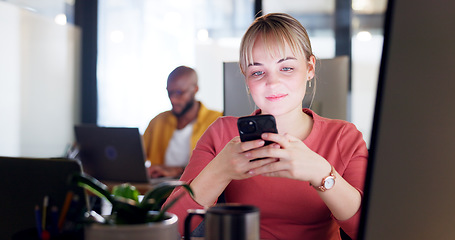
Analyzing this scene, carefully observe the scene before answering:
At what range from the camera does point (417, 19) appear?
1.68 ft

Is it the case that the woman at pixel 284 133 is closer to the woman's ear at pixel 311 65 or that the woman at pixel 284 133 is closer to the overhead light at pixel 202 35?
the woman's ear at pixel 311 65

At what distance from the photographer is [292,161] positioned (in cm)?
96

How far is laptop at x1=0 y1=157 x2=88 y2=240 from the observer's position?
758mm

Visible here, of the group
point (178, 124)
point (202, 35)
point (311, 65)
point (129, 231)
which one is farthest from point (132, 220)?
point (202, 35)

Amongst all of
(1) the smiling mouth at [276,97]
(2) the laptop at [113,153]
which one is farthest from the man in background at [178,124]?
(1) the smiling mouth at [276,97]

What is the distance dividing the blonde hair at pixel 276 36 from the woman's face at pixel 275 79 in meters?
0.01

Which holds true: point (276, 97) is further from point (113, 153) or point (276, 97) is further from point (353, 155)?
point (113, 153)

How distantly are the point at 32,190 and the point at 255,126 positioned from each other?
454 millimetres

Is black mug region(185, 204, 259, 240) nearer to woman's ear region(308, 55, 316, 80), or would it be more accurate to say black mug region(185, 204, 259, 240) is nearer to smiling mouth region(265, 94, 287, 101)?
smiling mouth region(265, 94, 287, 101)

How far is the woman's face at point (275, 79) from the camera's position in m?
1.29

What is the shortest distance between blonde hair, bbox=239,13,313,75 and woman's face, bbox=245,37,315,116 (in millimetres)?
14

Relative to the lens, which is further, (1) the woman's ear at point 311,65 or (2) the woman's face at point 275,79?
(1) the woman's ear at point 311,65

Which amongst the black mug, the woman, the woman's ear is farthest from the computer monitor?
the woman's ear

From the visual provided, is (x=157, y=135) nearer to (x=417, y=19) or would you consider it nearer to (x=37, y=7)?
(x=37, y=7)
